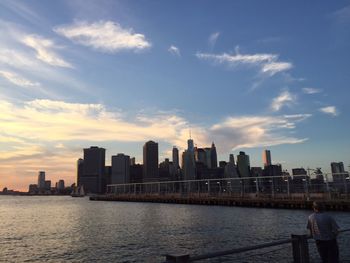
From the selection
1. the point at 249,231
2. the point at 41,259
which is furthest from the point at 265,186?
the point at 41,259

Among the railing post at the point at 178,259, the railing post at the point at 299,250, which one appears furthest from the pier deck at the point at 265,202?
the railing post at the point at 178,259

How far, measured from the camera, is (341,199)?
3088 inches

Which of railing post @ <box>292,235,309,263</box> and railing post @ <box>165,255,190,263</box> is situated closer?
railing post @ <box>165,255,190,263</box>

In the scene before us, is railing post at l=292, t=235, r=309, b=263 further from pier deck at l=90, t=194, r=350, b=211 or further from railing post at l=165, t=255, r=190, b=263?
pier deck at l=90, t=194, r=350, b=211

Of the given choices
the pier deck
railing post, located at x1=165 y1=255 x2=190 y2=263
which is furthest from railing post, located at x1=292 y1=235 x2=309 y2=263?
the pier deck

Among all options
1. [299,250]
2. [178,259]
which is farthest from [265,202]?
[178,259]

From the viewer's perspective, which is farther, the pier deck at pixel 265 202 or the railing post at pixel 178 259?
the pier deck at pixel 265 202

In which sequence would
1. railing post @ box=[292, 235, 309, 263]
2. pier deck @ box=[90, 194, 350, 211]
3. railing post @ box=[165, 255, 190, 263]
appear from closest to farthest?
railing post @ box=[165, 255, 190, 263] → railing post @ box=[292, 235, 309, 263] → pier deck @ box=[90, 194, 350, 211]

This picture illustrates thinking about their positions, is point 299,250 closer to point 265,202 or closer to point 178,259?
point 178,259

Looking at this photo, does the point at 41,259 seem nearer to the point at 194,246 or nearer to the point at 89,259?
the point at 89,259

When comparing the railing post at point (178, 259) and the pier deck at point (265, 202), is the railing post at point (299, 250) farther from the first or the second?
the pier deck at point (265, 202)

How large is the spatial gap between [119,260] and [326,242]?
21204 mm

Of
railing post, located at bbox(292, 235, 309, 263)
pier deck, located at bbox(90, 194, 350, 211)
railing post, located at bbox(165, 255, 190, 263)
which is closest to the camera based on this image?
railing post, located at bbox(165, 255, 190, 263)

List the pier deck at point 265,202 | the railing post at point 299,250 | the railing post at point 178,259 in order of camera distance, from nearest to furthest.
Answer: the railing post at point 178,259
the railing post at point 299,250
the pier deck at point 265,202
